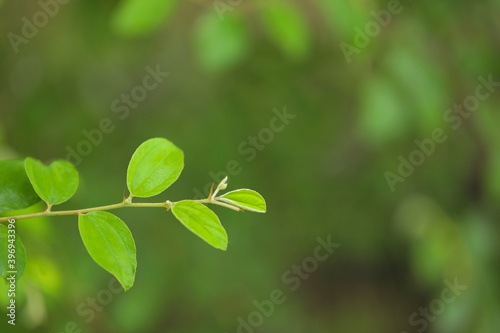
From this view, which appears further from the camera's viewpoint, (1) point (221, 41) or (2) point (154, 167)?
(1) point (221, 41)

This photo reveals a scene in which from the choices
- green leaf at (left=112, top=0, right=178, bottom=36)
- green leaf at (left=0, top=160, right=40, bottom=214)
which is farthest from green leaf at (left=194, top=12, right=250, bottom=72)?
green leaf at (left=0, top=160, right=40, bottom=214)

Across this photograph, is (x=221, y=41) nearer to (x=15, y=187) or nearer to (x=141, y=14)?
(x=141, y=14)

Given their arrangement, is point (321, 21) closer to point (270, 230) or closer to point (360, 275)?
point (270, 230)

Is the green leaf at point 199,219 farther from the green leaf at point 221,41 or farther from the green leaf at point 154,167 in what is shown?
the green leaf at point 221,41

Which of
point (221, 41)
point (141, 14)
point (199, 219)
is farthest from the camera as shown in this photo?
point (221, 41)

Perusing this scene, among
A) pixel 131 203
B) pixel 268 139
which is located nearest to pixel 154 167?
pixel 131 203

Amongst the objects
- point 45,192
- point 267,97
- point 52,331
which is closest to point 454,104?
point 267,97

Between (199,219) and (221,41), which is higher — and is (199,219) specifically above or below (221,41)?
below

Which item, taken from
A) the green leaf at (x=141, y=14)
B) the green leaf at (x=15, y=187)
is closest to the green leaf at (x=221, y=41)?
the green leaf at (x=141, y=14)
